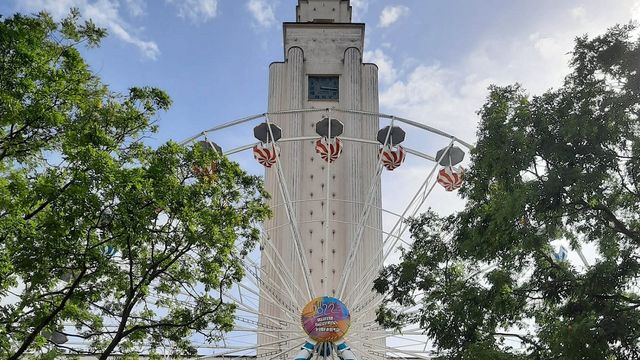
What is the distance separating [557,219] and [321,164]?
2630 cm

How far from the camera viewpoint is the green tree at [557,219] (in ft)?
38.1

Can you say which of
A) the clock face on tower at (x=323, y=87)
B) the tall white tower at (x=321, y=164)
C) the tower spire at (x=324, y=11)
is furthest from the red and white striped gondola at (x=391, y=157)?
the tower spire at (x=324, y=11)

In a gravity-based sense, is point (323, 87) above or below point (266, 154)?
above

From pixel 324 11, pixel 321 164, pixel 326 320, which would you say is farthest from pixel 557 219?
pixel 324 11

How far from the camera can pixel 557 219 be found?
41.2ft

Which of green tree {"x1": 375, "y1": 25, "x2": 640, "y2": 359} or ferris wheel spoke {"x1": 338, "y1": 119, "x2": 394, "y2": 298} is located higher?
ferris wheel spoke {"x1": 338, "y1": 119, "x2": 394, "y2": 298}

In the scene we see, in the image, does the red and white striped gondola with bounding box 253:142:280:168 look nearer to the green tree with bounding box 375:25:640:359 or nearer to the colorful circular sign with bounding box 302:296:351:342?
the colorful circular sign with bounding box 302:296:351:342

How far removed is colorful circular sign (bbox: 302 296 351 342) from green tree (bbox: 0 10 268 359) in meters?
10.4

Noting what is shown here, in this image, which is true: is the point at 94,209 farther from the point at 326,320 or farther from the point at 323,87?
the point at 323,87

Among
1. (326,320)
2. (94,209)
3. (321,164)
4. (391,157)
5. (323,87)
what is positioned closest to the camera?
(94,209)

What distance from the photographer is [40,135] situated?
12672mm

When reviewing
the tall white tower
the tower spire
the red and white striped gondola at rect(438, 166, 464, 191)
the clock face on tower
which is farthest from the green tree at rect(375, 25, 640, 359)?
the tower spire

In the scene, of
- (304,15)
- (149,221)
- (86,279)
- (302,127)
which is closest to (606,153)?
(149,221)

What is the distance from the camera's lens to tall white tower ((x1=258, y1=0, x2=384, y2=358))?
116 ft
